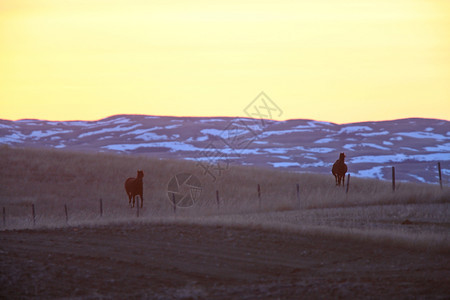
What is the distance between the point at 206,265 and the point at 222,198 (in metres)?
25.2

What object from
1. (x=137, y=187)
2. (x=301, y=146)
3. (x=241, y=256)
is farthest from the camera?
(x=301, y=146)

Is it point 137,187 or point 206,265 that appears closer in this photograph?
point 206,265

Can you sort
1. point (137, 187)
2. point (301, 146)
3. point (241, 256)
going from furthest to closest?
point (301, 146) → point (137, 187) → point (241, 256)

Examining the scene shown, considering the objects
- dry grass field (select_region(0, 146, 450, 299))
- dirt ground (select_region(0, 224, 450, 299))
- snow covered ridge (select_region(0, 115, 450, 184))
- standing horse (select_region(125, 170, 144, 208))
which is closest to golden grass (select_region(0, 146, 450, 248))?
dry grass field (select_region(0, 146, 450, 299))

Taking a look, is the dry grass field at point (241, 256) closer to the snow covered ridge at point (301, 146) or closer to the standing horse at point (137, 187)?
the standing horse at point (137, 187)

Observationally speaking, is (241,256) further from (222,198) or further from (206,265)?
(222,198)

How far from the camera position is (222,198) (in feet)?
137

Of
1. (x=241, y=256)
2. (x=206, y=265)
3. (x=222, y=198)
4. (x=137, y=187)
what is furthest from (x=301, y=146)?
(x=206, y=265)

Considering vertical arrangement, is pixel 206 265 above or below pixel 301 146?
below

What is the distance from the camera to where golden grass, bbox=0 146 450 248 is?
78.1 ft

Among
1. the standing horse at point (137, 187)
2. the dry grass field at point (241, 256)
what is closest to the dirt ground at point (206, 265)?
the dry grass field at point (241, 256)

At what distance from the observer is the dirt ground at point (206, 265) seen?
13.8 m

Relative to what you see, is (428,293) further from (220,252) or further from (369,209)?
(369,209)

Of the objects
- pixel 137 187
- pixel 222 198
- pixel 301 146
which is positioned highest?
pixel 301 146
